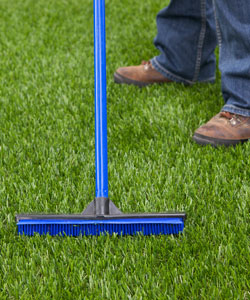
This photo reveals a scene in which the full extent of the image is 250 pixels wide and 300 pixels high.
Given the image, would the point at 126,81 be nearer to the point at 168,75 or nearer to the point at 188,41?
the point at 168,75

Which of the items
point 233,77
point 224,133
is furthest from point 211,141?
point 233,77

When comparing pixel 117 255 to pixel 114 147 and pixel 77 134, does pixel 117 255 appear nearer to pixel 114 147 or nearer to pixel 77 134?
pixel 114 147

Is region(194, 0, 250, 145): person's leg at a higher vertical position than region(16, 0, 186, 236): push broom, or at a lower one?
higher

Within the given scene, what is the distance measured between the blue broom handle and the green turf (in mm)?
188

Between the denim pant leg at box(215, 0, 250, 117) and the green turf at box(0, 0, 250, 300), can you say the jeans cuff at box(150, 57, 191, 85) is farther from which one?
the denim pant leg at box(215, 0, 250, 117)

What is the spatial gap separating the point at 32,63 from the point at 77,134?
1212 mm

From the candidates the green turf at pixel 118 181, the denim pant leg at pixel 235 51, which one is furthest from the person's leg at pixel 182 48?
the denim pant leg at pixel 235 51

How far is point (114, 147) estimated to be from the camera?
226 centimetres

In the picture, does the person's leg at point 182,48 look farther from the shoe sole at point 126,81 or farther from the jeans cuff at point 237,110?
the jeans cuff at point 237,110

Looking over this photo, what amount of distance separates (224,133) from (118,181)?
623mm

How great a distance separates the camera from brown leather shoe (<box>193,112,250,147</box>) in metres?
2.29

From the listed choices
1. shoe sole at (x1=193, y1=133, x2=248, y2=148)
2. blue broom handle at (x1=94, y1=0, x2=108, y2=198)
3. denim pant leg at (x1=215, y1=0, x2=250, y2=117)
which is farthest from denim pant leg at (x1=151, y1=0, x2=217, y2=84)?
blue broom handle at (x1=94, y1=0, x2=108, y2=198)

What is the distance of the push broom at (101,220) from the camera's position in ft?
4.99

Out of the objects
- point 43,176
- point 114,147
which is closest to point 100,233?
point 43,176
